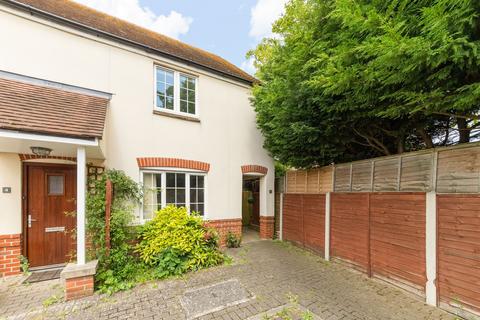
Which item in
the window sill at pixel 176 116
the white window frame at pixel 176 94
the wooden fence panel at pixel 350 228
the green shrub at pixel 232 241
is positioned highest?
the white window frame at pixel 176 94

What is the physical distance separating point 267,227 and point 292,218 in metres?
1.25

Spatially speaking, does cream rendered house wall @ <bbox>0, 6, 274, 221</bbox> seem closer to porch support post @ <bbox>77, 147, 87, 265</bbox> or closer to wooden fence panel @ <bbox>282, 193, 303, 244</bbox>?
wooden fence panel @ <bbox>282, 193, 303, 244</bbox>

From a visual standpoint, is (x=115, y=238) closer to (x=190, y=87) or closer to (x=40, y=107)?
(x=40, y=107)

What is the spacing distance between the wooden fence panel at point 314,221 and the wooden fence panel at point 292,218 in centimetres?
23

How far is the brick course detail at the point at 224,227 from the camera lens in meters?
7.47

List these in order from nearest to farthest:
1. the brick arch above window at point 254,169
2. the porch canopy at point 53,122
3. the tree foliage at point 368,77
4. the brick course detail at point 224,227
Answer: the tree foliage at point 368,77 → the porch canopy at point 53,122 → the brick course detail at point 224,227 → the brick arch above window at point 254,169

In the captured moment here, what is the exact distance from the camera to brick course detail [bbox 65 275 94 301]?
409 centimetres

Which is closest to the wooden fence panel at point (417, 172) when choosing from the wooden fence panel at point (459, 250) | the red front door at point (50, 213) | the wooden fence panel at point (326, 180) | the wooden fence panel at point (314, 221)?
the wooden fence panel at point (459, 250)

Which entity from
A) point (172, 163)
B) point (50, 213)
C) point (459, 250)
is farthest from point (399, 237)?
point (50, 213)

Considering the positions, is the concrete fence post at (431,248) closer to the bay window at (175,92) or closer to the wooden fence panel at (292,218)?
the wooden fence panel at (292,218)

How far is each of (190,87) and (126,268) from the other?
5.46m

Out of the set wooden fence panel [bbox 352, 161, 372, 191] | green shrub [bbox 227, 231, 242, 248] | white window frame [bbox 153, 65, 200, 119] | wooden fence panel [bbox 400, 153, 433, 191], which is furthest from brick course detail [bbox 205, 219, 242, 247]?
wooden fence panel [bbox 400, 153, 433, 191]

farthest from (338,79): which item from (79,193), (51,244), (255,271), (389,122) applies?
(51,244)

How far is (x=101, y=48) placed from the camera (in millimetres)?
5867
